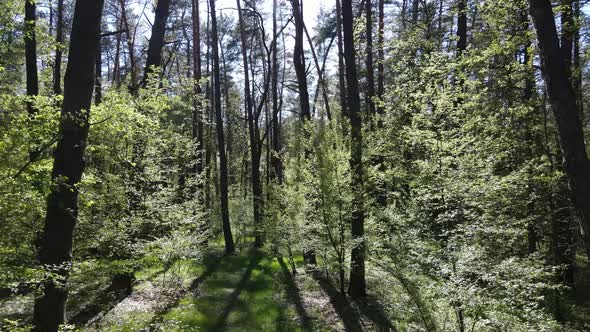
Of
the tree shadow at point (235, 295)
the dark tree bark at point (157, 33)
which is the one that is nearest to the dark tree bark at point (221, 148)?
the tree shadow at point (235, 295)

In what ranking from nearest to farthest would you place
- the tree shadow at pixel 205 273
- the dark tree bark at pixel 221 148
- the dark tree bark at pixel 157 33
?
the dark tree bark at pixel 157 33, the tree shadow at pixel 205 273, the dark tree bark at pixel 221 148

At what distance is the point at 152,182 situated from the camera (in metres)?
9.88

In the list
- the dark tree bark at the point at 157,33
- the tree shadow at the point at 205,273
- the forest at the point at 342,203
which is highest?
the dark tree bark at the point at 157,33

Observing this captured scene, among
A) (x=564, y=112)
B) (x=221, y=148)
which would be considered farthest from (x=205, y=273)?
(x=564, y=112)

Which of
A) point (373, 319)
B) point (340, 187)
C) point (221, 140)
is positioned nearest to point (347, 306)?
point (373, 319)

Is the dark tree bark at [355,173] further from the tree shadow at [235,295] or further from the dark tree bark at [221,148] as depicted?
the dark tree bark at [221,148]

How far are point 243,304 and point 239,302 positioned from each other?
186mm

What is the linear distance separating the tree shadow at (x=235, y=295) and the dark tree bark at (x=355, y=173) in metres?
3.04

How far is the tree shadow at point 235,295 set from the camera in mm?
8581

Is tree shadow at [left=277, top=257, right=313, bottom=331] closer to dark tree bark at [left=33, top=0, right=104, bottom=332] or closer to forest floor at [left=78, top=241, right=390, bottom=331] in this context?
forest floor at [left=78, top=241, right=390, bottom=331]

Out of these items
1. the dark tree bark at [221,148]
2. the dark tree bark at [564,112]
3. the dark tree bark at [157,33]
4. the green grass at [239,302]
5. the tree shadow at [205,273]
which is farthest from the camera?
the dark tree bark at [221,148]

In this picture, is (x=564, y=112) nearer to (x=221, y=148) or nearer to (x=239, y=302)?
(x=239, y=302)

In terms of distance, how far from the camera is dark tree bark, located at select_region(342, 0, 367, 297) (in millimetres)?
8820

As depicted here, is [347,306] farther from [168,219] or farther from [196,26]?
[196,26]
